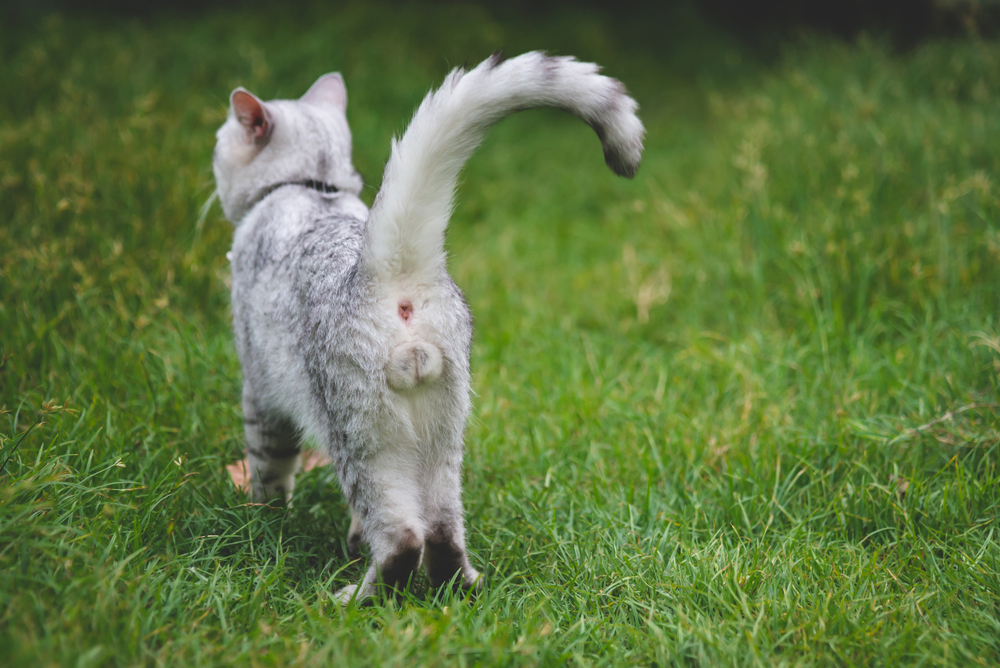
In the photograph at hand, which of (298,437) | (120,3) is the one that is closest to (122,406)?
(298,437)

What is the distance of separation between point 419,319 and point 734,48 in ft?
28.8

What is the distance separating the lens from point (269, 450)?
242 centimetres

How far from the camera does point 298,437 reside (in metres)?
2.40

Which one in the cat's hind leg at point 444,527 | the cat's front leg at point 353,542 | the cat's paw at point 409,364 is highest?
the cat's paw at point 409,364

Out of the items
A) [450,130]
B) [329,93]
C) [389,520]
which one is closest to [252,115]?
[329,93]

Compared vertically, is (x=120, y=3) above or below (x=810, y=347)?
above

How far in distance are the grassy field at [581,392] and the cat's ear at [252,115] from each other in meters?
0.97

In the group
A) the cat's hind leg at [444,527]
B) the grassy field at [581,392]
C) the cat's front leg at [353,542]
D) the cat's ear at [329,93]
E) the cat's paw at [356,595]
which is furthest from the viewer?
the cat's ear at [329,93]

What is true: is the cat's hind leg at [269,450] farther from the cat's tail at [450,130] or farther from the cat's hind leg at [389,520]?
the cat's tail at [450,130]

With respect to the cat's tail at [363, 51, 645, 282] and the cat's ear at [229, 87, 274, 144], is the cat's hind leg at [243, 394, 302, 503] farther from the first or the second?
the cat's ear at [229, 87, 274, 144]

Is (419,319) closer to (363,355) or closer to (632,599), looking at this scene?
(363,355)

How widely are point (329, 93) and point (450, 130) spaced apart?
1508 millimetres

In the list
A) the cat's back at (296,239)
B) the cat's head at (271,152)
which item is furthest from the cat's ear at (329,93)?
the cat's back at (296,239)

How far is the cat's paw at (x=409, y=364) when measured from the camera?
5.90 ft
